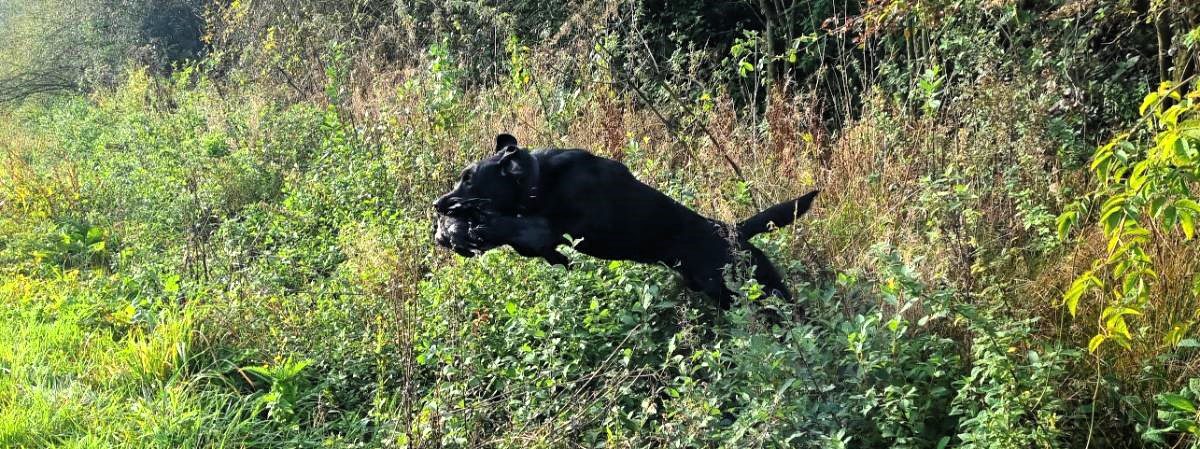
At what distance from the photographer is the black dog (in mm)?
3643

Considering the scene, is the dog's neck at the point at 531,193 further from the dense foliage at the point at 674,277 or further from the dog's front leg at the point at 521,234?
the dense foliage at the point at 674,277

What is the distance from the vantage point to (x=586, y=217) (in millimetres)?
3684

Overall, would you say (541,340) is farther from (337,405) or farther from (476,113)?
(476,113)

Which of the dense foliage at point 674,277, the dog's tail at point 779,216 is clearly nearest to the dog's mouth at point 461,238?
the dense foliage at point 674,277

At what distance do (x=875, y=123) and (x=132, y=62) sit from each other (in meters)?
12.9

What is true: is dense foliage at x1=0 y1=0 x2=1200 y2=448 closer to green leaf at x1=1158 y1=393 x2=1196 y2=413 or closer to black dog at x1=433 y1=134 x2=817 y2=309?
green leaf at x1=1158 y1=393 x2=1196 y2=413

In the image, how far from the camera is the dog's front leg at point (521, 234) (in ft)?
11.7

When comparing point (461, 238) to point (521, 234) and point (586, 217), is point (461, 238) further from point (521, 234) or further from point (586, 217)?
point (586, 217)

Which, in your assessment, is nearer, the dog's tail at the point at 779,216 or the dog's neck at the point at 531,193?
the dog's neck at the point at 531,193

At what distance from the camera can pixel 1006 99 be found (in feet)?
13.4

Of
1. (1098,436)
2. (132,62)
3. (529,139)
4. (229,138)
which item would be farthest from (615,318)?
(132,62)

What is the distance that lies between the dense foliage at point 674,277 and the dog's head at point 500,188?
0.31 m

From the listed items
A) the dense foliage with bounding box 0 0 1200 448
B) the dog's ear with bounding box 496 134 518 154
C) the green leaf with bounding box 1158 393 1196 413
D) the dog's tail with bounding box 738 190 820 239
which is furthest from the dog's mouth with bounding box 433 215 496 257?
the green leaf with bounding box 1158 393 1196 413

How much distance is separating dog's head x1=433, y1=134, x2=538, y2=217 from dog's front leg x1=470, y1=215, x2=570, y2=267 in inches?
2.5
